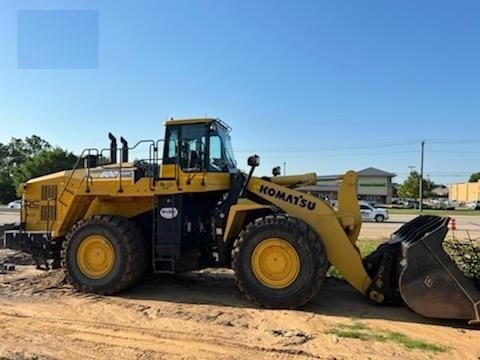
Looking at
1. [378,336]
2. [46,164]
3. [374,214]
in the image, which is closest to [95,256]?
[378,336]

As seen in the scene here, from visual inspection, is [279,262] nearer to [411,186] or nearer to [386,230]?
[386,230]

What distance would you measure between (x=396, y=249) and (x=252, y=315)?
2590 mm

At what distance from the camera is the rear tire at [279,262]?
26.3ft

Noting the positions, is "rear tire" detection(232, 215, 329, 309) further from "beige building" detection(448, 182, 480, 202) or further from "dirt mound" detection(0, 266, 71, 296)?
"beige building" detection(448, 182, 480, 202)

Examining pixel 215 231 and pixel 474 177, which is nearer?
pixel 215 231

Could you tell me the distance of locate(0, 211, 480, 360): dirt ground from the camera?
5.97 m

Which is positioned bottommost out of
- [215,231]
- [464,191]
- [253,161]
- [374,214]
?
[464,191]

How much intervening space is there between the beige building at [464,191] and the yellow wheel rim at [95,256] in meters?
107

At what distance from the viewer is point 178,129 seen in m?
9.77

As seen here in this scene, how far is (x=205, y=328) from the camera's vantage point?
23.1ft

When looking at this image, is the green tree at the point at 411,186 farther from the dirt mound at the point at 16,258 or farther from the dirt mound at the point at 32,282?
the dirt mound at the point at 32,282

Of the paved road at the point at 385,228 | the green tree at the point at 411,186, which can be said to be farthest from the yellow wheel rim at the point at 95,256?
the green tree at the point at 411,186

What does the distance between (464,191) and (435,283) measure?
118 meters

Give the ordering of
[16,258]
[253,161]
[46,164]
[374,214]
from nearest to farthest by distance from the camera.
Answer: [253,161] < [16,258] < [374,214] < [46,164]
